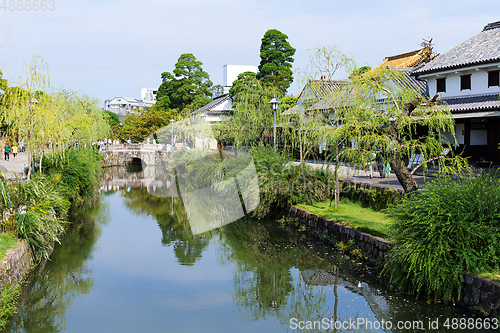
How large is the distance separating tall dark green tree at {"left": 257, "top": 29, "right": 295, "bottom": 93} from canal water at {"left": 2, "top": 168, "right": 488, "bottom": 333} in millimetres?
25030

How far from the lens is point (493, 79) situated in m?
17.9

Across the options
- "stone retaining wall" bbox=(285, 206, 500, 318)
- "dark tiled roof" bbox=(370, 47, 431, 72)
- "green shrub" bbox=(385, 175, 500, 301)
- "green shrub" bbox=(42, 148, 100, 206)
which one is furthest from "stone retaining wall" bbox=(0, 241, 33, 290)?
"dark tiled roof" bbox=(370, 47, 431, 72)

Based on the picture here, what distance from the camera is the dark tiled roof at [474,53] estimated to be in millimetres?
17758

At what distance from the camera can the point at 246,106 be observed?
856 inches

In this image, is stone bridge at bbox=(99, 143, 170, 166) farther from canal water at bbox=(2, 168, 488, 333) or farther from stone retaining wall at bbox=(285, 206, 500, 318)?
stone retaining wall at bbox=(285, 206, 500, 318)

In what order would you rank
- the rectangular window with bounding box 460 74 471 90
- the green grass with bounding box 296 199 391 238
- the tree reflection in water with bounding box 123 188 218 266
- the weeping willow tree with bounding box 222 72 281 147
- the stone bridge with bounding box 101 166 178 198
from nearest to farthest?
the green grass with bounding box 296 199 391 238
the tree reflection in water with bounding box 123 188 218 266
the rectangular window with bounding box 460 74 471 90
the weeping willow tree with bounding box 222 72 281 147
the stone bridge with bounding box 101 166 178 198

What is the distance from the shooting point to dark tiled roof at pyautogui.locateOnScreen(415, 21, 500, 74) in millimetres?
17758

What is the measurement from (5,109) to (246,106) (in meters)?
12.1

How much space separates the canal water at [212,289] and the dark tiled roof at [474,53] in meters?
11.0

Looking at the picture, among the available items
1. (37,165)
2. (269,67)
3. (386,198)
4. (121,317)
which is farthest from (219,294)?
(269,67)

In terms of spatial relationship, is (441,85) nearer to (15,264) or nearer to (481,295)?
(481,295)

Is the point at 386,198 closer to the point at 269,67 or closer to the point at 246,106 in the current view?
the point at 246,106

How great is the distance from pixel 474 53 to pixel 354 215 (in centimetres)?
1103

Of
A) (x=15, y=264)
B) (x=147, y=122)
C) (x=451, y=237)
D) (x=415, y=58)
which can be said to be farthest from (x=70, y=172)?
(x=147, y=122)
